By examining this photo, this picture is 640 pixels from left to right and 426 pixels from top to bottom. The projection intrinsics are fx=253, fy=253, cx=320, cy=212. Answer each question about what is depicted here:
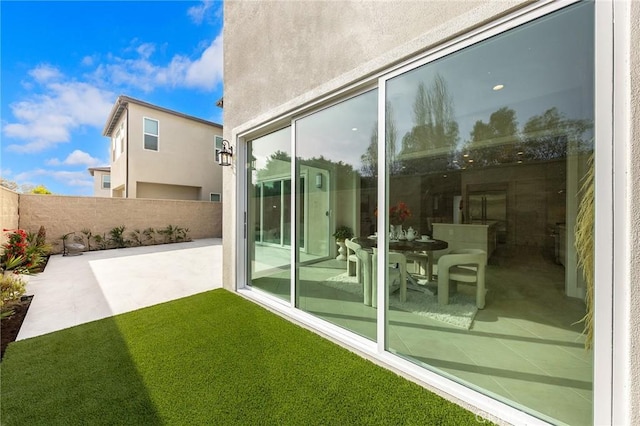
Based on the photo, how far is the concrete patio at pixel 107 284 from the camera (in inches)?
155

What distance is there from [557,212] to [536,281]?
104cm

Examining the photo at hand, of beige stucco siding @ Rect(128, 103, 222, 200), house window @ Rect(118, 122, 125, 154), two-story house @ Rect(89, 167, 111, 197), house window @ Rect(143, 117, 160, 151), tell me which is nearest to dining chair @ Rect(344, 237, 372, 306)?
beige stucco siding @ Rect(128, 103, 222, 200)

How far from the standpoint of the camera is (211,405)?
204 centimetres

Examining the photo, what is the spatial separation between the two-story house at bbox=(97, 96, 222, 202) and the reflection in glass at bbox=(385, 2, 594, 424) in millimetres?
14486

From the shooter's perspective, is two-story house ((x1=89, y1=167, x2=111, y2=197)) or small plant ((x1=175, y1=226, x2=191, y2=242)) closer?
small plant ((x1=175, y1=226, x2=191, y2=242))

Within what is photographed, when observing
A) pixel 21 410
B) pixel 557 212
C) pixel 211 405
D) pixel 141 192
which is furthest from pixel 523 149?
pixel 141 192

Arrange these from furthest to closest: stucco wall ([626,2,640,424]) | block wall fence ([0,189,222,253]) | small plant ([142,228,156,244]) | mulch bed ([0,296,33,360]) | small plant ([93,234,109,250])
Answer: small plant ([142,228,156,244]) → small plant ([93,234,109,250]) → block wall fence ([0,189,222,253]) → mulch bed ([0,296,33,360]) → stucco wall ([626,2,640,424])

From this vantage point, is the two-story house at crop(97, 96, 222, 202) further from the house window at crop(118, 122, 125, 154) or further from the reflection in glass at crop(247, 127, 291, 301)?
the reflection in glass at crop(247, 127, 291, 301)

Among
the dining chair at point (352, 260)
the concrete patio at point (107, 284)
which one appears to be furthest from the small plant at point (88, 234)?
the dining chair at point (352, 260)

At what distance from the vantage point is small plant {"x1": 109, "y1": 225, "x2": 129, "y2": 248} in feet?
36.2

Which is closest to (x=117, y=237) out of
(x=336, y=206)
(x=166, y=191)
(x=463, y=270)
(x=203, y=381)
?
(x=166, y=191)

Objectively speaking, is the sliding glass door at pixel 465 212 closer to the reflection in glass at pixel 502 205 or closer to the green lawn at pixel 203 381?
the reflection in glass at pixel 502 205

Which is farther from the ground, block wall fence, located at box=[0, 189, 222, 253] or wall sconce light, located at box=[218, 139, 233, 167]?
wall sconce light, located at box=[218, 139, 233, 167]

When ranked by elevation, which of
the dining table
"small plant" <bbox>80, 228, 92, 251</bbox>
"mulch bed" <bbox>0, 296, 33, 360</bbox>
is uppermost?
the dining table
